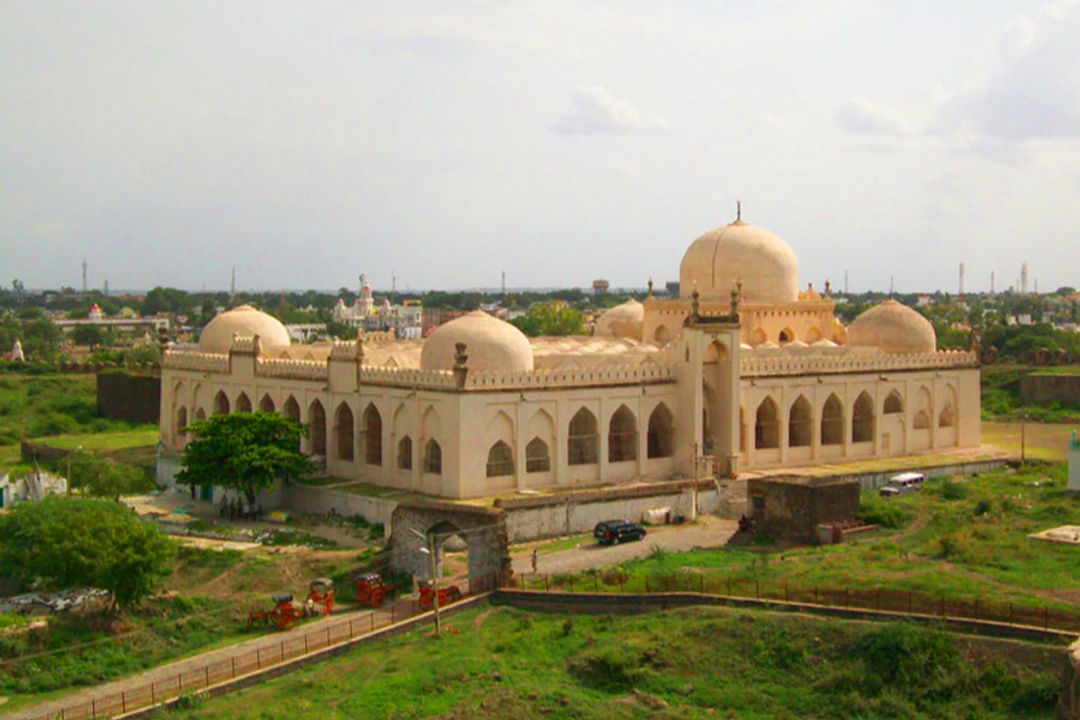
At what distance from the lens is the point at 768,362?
3678cm

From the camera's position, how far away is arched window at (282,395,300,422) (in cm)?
3731

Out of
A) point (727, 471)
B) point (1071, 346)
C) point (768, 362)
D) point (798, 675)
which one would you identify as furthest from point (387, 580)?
point (1071, 346)

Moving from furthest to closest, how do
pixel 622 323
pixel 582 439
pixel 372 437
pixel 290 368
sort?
pixel 622 323 → pixel 290 368 → pixel 372 437 → pixel 582 439

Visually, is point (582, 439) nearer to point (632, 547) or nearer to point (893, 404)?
point (632, 547)

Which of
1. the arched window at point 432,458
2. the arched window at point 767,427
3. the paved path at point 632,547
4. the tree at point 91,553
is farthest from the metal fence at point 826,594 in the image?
the arched window at point 767,427

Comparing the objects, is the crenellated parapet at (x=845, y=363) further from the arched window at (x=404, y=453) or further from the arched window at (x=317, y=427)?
the arched window at (x=317, y=427)

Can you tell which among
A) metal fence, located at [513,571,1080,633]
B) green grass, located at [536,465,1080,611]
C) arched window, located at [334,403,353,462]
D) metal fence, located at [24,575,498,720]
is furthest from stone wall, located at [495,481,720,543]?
arched window, located at [334,403,353,462]

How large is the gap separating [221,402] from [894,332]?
20923 millimetres

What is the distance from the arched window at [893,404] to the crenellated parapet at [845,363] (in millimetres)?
844

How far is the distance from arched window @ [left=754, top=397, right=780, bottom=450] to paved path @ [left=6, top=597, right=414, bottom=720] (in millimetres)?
14983

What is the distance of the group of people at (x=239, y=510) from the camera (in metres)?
33.4

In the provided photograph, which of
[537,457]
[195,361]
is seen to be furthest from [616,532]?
[195,361]

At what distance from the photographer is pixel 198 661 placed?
22375 millimetres

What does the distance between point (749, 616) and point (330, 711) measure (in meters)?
7.13
